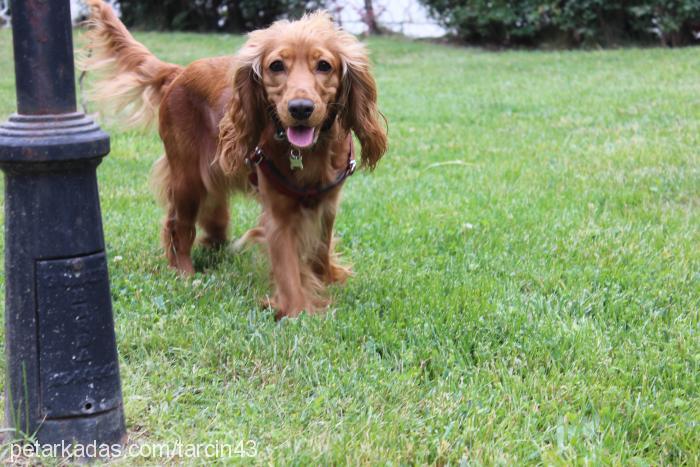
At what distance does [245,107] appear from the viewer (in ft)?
11.3

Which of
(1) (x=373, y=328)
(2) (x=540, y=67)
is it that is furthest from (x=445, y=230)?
(2) (x=540, y=67)

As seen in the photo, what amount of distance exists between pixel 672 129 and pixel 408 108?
3.03 meters

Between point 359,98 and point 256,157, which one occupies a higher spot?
point 359,98

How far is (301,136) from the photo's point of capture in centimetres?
312

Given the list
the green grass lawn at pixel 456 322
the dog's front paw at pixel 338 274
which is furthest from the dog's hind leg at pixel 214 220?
the dog's front paw at pixel 338 274

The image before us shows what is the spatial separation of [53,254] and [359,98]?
168 cm

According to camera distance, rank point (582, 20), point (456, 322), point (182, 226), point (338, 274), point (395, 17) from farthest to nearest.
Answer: point (395, 17) < point (582, 20) < point (182, 226) < point (338, 274) < point (456, 322)

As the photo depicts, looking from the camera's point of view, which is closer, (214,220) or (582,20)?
(214,220)

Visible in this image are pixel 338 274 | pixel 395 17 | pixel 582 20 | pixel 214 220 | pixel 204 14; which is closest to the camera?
pixel 338 274

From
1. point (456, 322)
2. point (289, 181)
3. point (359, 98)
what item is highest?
point (359, 98)

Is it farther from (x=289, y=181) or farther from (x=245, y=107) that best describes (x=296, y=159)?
(x=245, y=107)

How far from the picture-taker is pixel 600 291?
3.48 meters

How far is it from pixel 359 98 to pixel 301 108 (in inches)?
18.0

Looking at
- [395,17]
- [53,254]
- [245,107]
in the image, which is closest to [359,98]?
[245,107]
